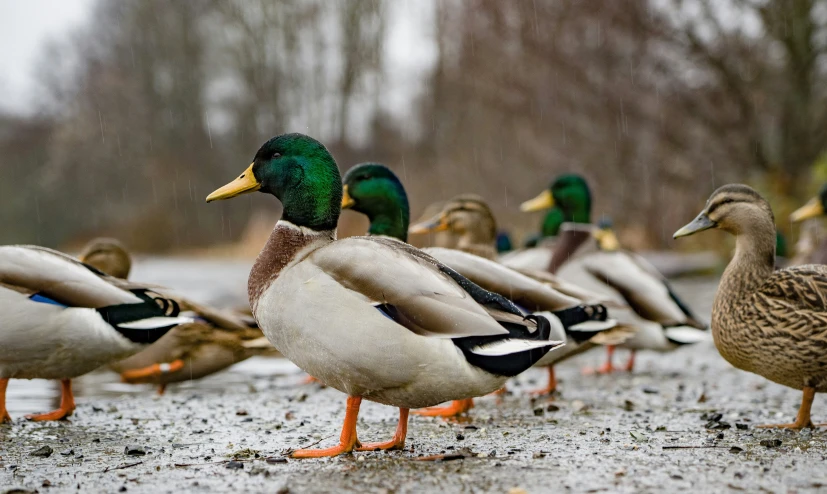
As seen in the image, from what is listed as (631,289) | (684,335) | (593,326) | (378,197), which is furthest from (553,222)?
(378,197)

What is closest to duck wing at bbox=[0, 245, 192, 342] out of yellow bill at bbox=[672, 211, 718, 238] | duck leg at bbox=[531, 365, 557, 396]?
duck leg at bbox=[531, 365, 557, 396]

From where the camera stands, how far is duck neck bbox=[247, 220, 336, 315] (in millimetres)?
3482

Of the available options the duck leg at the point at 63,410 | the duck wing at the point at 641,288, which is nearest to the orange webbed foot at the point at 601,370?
the duck wing at the point at 641,288

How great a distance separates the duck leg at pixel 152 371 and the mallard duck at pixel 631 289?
283 cm

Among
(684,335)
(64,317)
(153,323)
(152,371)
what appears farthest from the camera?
(684,335)

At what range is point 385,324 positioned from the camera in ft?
10.4

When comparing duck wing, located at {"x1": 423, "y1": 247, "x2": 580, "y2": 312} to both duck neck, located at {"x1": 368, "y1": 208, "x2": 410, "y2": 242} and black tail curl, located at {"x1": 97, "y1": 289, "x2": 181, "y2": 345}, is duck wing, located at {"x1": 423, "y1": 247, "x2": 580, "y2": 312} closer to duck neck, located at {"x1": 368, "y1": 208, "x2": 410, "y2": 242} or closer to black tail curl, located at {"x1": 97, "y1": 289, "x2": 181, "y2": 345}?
duck neck, located at {"x1": 368, "y1": 208, "x2": 410, "y2": 242}

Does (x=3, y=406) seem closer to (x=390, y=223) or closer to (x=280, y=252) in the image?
(x=280, y=252)

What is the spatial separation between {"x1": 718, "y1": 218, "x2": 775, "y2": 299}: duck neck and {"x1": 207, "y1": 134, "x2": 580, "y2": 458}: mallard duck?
1.46 m

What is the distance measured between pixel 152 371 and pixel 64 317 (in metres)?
1.54

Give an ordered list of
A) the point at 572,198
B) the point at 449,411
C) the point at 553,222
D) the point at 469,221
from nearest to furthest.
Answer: the point at 449,411, the point at 469,221, the point at 572,198, the point at 553,222

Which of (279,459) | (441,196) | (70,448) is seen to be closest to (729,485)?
(279,459)

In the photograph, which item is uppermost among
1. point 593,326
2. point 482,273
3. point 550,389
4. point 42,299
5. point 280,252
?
point 280,252

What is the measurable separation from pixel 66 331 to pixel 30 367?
32cm
